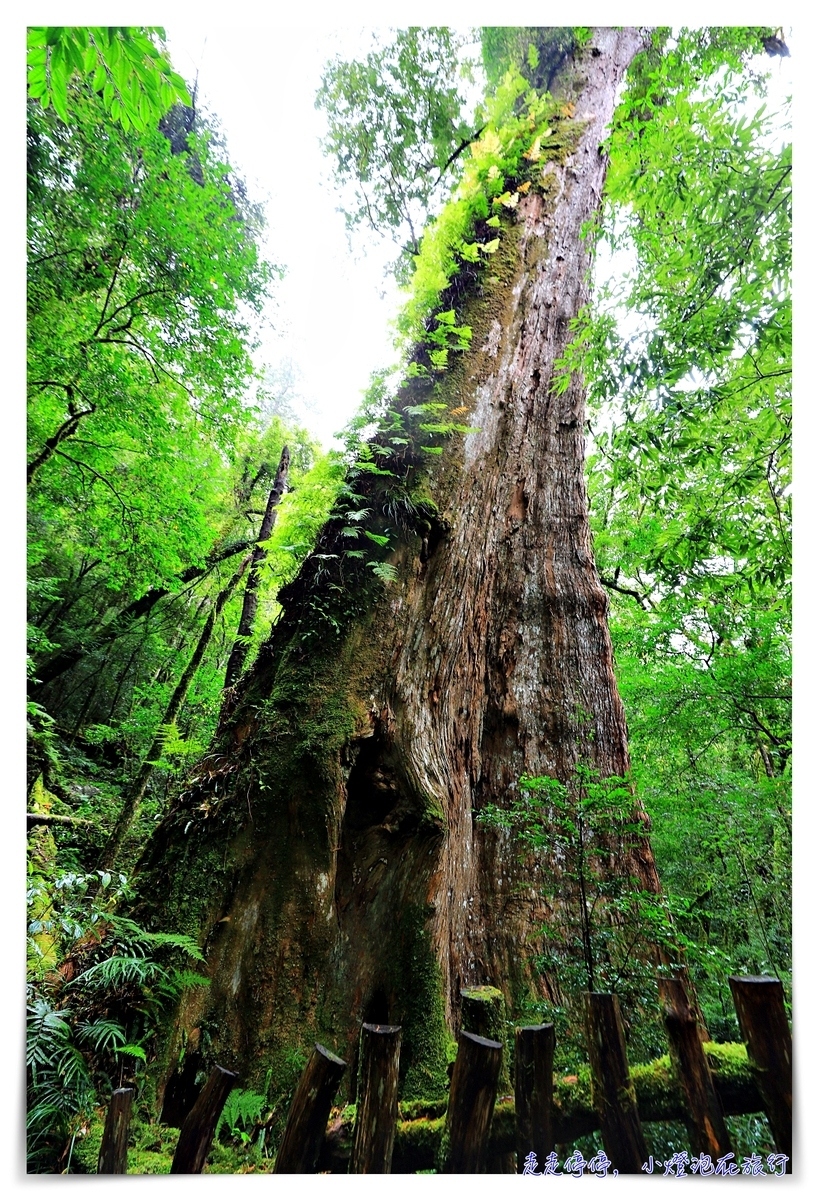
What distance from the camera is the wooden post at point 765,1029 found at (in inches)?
48.4

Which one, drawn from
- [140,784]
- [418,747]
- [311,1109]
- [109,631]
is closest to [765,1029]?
[311,1109]

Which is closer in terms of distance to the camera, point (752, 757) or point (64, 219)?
point (752, 757)

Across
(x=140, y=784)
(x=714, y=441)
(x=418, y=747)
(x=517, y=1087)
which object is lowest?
(x=517, y=1087)

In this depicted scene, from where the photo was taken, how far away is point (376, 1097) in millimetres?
1219

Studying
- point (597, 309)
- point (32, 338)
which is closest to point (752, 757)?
point (597, 309)

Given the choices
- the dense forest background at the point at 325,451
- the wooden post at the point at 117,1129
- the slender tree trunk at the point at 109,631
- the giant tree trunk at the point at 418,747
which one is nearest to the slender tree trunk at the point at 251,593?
the dense forest background at the point at 325,451

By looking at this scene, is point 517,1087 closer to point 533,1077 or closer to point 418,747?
point 533,1077

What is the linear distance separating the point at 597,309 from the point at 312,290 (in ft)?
9.31

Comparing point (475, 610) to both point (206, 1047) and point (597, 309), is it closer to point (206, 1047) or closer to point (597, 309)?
point (597, 309)

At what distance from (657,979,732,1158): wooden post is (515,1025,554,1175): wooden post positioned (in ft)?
0.99

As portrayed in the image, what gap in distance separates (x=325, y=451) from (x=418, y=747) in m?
1.90

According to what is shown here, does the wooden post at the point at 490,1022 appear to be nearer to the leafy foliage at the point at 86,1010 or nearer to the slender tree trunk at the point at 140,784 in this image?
the leafy foliage at the point at 86,1010

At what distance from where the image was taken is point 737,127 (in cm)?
187

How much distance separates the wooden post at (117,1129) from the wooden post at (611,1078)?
116 centimetres
